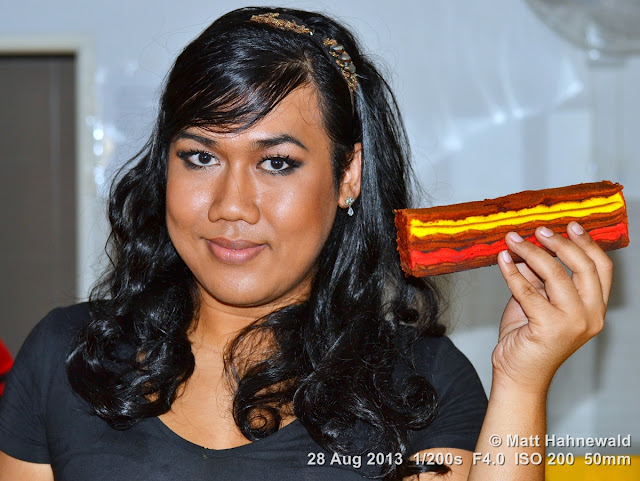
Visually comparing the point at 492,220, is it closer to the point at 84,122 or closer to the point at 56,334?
the point at 56,334

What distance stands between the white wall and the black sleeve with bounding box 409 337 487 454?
2301mm

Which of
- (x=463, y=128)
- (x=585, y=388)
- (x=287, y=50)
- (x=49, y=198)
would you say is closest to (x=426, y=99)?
(x=463, y=128)

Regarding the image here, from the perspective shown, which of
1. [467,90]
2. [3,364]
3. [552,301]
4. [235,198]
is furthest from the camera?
[467,90]

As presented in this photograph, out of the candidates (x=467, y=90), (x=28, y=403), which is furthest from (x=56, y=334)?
(x=467, y=90)

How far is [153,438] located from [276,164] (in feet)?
1.61

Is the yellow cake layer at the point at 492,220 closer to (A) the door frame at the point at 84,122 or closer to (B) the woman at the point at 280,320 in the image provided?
(B) the woman at the point at 280,320

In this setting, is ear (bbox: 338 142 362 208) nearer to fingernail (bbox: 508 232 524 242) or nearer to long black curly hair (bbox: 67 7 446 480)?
long black curly hair (bbox: 67 7 446 480)

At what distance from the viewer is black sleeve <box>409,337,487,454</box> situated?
4.21 feet

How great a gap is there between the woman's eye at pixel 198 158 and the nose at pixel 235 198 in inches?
1.6

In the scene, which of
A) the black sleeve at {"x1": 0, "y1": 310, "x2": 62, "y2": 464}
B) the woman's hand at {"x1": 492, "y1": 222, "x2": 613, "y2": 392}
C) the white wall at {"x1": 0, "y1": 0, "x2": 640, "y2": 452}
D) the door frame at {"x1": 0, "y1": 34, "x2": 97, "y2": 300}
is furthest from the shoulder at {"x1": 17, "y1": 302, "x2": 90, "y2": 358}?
the door frame at {"x1": 0, "y1": 34, "x2": 97, "y2": 300}

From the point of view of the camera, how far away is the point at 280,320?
1.41m

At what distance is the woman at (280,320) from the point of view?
1234 mm

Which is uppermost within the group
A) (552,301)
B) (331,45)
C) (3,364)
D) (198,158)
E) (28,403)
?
(331,45)

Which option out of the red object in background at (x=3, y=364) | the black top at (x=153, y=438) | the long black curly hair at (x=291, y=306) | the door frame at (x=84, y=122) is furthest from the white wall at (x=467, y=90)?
the black top at (x=153, y=438)
